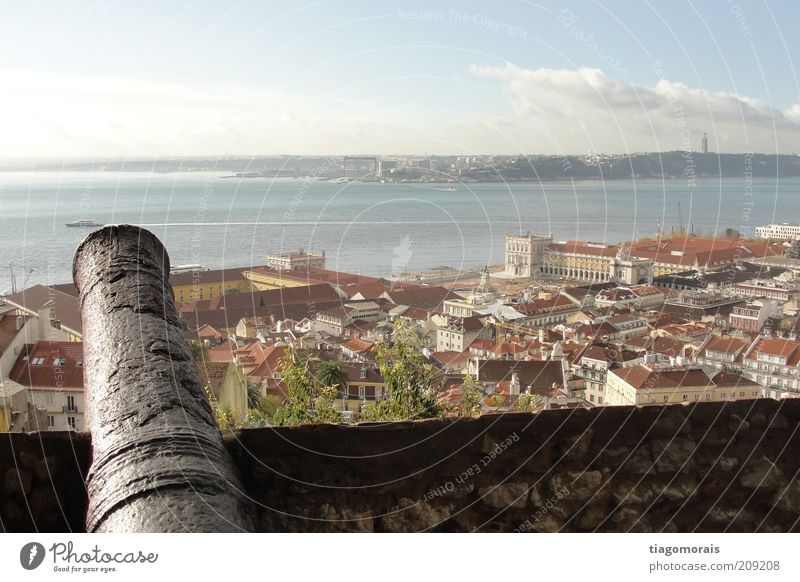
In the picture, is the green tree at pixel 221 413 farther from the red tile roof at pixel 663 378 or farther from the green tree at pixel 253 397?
the red tile roof at pixel 663 378

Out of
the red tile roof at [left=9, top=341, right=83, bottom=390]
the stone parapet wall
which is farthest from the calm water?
the stone parapet wall

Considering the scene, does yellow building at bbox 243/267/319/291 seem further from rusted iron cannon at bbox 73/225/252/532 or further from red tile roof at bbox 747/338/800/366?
red tile roof at bbox 747/338/800/366

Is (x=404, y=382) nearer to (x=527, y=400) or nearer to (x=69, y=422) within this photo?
(x=527, y=400)

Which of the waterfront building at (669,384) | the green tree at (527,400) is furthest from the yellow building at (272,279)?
the waterfront building at (669,384)

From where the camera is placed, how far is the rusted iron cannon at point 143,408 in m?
1.85

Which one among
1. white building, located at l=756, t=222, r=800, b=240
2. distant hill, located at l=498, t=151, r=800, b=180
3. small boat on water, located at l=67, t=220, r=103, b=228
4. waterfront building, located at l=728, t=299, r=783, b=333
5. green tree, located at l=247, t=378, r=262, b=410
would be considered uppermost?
distant hill, located at l=498, t=151, r=800, b=180

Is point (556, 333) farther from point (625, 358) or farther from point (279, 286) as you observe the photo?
point (279, 286)

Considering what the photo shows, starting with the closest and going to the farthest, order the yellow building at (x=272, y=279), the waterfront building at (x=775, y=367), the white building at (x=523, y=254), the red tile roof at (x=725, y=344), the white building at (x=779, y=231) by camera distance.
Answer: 1. the waterfront building at (x=775, y=367)
2. the red tile roof at (x=725, y=344)
3. the yellow building at (x=272, y=279)
4. the white building at (x=523, y=254)
5. the white building at (x=779, y=231)

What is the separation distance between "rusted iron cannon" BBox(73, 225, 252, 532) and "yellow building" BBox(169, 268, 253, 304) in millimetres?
1489

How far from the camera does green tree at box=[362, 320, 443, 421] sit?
3765mm

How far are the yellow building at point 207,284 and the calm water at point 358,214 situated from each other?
2.9 inches

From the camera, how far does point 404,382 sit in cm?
396
